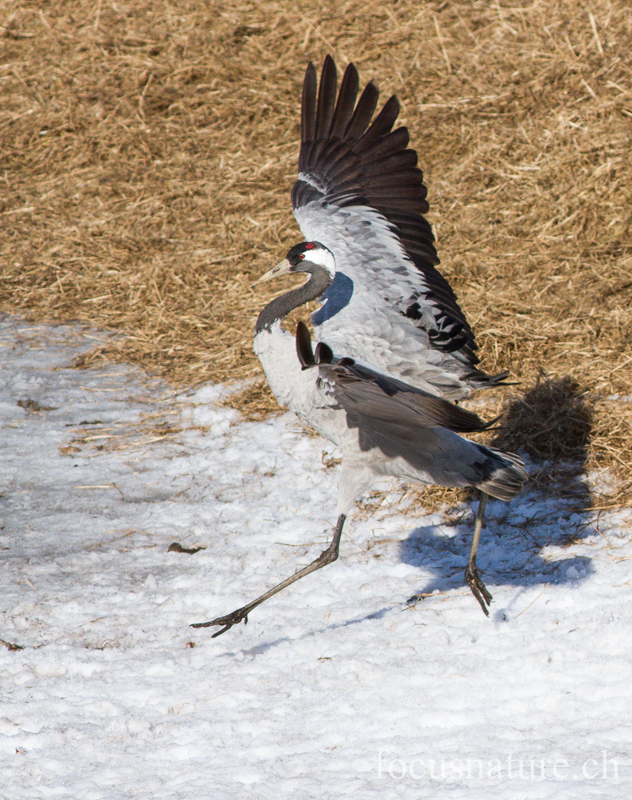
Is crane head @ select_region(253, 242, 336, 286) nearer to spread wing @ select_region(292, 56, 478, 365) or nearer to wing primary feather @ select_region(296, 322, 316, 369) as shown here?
spread wing @ select_region(292, 56, 478, 365)

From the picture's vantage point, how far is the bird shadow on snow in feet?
12.8

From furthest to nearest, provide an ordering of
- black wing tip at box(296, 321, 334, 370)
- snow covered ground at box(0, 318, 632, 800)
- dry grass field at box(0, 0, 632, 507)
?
dry grass field at box(0, 0, 632, 507)
black wing tip at box(296, 321, 334, 370)
snow covered ground at box(0, 318, 632, 800)

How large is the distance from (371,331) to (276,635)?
4.35 feet

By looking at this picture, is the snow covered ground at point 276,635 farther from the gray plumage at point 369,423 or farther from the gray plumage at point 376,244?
the gray plumage at point 376,244

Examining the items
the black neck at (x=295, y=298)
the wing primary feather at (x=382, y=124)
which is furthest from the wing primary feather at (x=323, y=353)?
the wing primary feather at (x=382, y=124)

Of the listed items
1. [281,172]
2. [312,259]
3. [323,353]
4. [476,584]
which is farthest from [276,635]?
[281,172]

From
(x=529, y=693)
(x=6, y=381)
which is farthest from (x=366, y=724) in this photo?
(x=6, y=381)

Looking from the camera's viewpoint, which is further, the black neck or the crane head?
the crane head

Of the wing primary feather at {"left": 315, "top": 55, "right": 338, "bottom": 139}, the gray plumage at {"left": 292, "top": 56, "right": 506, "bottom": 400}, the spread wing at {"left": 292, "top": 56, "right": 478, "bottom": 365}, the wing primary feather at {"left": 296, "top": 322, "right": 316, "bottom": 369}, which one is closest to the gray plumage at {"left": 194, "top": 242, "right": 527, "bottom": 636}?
the wing primary feather at {"left": 296, "top": 322, "right": 316, "bottom": 369}

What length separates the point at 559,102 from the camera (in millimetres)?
7164

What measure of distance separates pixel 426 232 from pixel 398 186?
0.26 m

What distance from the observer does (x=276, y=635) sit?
3635 millimetres

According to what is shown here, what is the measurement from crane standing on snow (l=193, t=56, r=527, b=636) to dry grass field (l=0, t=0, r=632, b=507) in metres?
1.00

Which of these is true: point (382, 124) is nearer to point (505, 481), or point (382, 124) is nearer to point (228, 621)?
point (505, 481)
